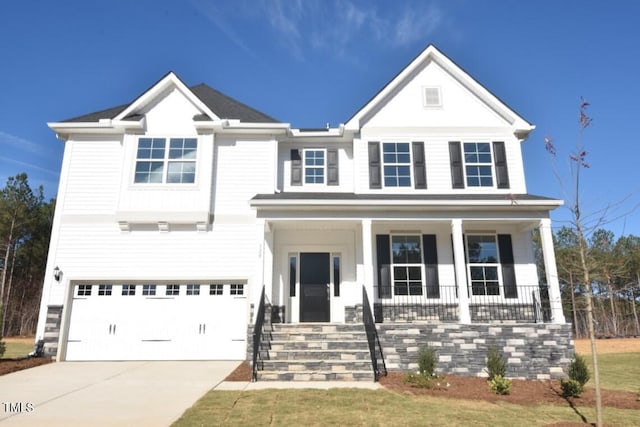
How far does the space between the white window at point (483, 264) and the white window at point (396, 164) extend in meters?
2.90

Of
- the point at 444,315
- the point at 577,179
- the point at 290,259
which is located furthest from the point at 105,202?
the point at 577,179

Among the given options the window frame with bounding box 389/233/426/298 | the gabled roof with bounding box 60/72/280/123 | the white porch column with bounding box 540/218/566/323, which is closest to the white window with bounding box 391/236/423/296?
the window frame with bounding box 389/233/426/298

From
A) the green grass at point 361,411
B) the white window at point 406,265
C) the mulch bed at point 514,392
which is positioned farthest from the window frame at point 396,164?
the green grass at point 361,411

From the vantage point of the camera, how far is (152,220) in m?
11.9

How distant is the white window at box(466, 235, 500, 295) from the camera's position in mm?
11812

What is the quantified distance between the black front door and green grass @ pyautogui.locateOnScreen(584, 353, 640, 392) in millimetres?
7215

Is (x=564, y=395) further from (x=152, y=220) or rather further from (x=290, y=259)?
(x=152, y=220)

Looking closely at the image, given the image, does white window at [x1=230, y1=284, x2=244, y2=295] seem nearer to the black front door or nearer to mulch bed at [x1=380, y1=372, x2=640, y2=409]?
the black front door

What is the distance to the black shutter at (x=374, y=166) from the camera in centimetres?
1262

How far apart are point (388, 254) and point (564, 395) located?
574 centimetres

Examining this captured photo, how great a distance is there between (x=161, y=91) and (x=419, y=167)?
9.42 metres

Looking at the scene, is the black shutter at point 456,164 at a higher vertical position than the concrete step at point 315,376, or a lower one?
higher

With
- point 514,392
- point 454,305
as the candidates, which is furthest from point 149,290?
point 514,392

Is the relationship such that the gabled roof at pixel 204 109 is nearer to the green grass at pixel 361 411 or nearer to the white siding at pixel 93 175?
the white siding at pixel 93 175
